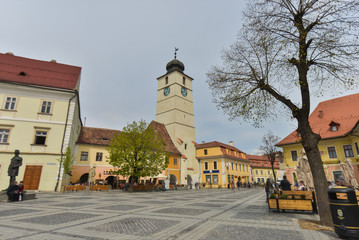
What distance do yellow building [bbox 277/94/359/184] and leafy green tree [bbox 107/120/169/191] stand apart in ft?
58.0

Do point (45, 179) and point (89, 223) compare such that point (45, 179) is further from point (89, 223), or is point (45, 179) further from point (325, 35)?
point (325, 35)

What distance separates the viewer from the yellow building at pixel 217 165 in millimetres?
42406

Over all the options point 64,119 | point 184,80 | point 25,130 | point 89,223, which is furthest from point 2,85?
point 184,80

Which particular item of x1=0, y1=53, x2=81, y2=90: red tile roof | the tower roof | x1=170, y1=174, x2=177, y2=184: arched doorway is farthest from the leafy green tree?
the tower roof

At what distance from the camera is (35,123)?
2066cm

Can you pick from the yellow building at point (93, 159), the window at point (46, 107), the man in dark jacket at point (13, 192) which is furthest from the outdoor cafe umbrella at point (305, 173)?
the window at point (46, 107)

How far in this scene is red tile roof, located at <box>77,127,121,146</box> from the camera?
29981 millimetres

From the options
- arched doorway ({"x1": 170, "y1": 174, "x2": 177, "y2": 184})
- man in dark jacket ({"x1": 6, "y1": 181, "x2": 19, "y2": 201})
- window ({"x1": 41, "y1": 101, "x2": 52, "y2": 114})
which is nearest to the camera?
man in dark jacket ({"x1": 6, "y1": 181, "x2": 19, "y2": 201})

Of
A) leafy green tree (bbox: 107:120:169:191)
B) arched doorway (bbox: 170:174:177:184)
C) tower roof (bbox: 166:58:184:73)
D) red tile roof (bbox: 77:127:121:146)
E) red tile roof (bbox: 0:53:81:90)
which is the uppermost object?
tower roof (bbox: 166:58:184:73)

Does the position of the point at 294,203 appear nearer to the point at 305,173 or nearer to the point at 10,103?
the point at 305,173

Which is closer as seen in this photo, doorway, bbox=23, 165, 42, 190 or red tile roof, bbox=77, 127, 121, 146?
doorway, bbox=23, 165, 42, 190

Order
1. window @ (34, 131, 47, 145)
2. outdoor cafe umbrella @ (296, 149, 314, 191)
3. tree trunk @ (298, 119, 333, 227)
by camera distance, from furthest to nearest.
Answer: window @ (34, 131, 47, 145) → outdoor cafe umbrella @ (296, 149, 314, 191) → tree trunk @ (298, 119, 333, 227)

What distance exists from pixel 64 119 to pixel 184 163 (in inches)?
1010

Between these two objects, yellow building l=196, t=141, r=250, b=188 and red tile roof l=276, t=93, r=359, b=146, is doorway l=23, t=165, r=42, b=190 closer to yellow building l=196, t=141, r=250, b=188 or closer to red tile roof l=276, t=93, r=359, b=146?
red tile roof l=276, t=93, r=359, b=146
